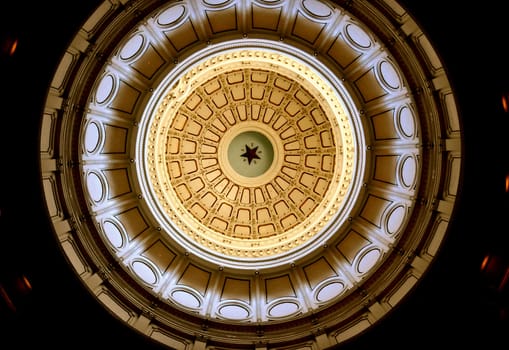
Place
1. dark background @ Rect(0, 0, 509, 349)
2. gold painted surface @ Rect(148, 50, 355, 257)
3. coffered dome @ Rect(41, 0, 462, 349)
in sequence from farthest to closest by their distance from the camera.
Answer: gold painted surface @ Rect(148, 50, 355, 257) < coffered dome @ Rect(41, 0, 462, 349) < dark background @ Rect(0, 0, 509, 349)

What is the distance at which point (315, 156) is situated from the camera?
19.8 meters

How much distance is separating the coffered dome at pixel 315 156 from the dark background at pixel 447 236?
438mm

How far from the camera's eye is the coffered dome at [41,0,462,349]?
12.4 metres

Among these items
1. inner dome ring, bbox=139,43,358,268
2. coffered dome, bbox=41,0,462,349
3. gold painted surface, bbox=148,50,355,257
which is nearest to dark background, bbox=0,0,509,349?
coffered dome, bbox=41,0,462,349

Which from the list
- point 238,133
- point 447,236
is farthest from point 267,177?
point 447,236

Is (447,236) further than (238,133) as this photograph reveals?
No

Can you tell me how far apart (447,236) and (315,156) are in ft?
28.1

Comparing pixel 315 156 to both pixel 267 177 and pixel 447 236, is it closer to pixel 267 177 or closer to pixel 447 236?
pixel 267 177

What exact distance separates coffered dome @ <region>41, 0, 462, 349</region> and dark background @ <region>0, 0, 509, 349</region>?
0.44 metres

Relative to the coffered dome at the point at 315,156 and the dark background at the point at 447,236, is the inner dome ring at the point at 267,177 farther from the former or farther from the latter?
the dark background at the point at 447,236

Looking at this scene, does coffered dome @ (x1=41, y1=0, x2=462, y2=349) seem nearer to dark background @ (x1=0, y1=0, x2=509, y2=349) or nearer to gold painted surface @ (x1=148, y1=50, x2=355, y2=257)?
gold painted surface @ (x1=148, y1=50, x2=355, y2=257)

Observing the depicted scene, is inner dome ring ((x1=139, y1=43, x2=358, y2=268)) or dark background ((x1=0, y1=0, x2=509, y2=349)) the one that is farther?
inner dome ring ((x1=139, y1=43, x2=358, y2=268))
